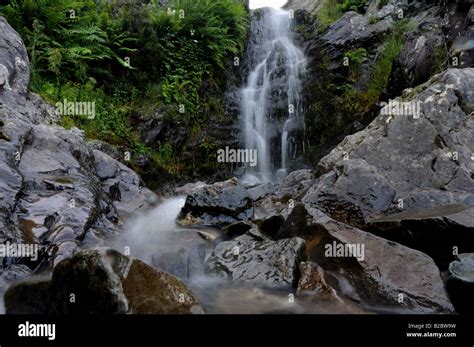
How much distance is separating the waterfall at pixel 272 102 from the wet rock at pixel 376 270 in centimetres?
719

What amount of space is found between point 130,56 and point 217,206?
7.07 metres

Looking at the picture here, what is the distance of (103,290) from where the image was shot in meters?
3.28

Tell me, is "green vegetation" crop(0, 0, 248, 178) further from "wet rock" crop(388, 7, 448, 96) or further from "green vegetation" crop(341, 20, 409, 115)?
"wet rock" crop(388, 7, 448, 96)

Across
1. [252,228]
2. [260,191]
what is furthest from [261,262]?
[260,191]

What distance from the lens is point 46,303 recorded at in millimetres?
3631

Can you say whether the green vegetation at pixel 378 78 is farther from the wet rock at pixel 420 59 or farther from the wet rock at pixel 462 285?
the wet rock at pixel 462 285

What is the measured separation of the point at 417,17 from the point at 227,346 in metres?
12.6

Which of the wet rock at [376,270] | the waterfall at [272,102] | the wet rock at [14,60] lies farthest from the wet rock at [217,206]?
the wet rock at [14,60]

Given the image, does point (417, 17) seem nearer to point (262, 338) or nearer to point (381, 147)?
point (381, 147)

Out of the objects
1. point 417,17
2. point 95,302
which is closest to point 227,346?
point 95,302

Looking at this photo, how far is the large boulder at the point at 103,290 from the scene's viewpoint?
10.8 ft

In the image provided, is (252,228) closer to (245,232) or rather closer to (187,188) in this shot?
(245,232)

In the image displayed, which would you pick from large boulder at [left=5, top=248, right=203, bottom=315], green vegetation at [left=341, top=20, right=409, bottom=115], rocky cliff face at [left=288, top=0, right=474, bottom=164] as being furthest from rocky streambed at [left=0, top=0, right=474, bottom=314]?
green vegetation at [left=341, top=20, right=409, bottom=115]

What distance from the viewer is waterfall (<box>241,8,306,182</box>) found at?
41.5ft
